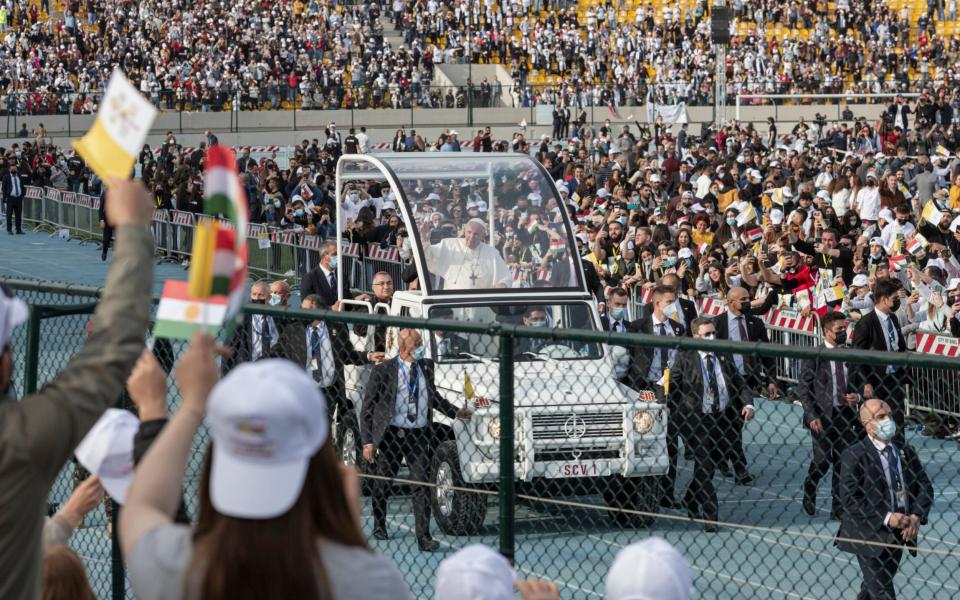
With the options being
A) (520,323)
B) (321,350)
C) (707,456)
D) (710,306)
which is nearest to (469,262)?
(520,323)

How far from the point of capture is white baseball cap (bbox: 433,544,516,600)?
3279 mm

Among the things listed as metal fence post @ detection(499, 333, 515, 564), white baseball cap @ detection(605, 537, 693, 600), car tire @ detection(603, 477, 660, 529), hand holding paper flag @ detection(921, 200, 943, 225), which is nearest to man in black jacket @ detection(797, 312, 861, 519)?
car tire @ detection(603, 477, 660, 529)

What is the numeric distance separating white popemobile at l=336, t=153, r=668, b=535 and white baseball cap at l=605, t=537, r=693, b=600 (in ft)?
17.1

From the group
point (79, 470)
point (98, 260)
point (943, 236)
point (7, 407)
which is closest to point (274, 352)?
point (79, 470)

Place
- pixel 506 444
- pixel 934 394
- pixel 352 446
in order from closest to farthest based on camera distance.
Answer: pixel 506 444, pixel 352 446, pixel 934 394

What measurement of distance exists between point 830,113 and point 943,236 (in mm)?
31820

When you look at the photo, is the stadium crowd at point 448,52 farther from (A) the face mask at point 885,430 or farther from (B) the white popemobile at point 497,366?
(A) the face mask at point 885,430

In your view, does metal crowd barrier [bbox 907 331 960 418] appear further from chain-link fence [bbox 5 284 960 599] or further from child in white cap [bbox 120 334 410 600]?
child in white cap [bbox 120 334 410 600]

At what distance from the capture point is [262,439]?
2.66 meters

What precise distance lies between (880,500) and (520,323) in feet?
15.4

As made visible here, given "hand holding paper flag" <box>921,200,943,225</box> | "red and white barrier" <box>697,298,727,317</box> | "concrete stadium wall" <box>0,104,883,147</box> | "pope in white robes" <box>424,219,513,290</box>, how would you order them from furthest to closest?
"concrete stadium wall" <box>0,104,883,147</box>
"hand holding paper flag" <box>921,200,943,225</box>
"red and white barrier" <box>697,298,727,317</box>
"pope in white robes" <box>424,219,513,290</box>

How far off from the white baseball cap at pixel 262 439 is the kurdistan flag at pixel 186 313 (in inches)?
14.9

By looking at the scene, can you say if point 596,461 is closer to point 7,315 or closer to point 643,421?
point 643,421

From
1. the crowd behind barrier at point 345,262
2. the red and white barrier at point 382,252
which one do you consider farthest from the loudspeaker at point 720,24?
the red and white barrier at point 382,252
